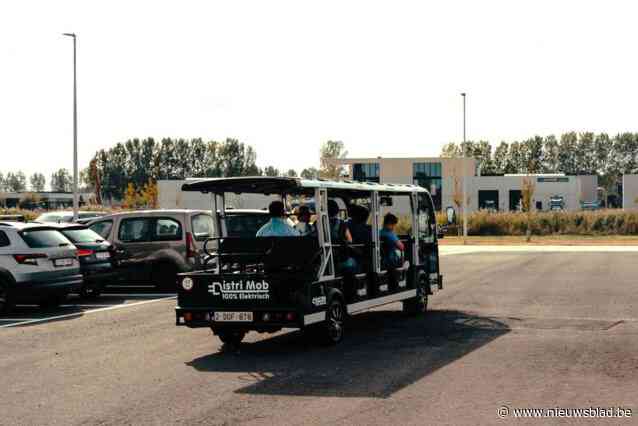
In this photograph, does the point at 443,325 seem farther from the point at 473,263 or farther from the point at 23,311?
the point at 473,263

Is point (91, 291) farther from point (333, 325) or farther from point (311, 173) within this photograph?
point (311, 173)

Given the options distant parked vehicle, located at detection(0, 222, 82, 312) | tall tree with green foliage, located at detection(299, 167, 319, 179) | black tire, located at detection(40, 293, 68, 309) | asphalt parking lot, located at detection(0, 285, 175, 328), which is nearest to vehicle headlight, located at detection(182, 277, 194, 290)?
asphalt parking lot, located at detection(0, 285, 175, 328)

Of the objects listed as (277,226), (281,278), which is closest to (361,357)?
(281,278)

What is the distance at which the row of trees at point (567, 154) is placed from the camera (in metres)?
153

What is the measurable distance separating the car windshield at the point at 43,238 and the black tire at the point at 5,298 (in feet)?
2.63

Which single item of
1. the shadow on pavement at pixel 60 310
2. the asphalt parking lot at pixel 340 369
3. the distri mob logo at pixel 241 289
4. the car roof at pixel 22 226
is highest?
the car roof at pixel 22 226

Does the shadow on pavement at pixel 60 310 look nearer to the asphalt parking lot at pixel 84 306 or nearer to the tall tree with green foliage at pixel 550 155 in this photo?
the asphalt parking lot at pixel 84 306

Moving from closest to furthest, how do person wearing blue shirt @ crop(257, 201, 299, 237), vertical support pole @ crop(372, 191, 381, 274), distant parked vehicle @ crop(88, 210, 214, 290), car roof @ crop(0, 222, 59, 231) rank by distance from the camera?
person wearing blue shirt @ crop(257, 201, 299, 237) < vertical support pole @ crop(372, 191, 381, 274) < car roof @ crop(0, 222, 59, 231) < distant parked vehicle @ crop(88, 210, 214, 290)

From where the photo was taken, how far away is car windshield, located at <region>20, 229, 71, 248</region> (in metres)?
15.9

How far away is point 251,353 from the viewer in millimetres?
11180

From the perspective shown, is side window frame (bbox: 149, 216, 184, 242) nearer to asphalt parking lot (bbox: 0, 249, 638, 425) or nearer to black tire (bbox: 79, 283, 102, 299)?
black tire (bbox: 79, 283, 102, 299)

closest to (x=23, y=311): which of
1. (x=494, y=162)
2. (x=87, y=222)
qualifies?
(x=87, y=222)

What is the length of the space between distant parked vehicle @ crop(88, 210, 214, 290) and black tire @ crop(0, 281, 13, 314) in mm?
3271

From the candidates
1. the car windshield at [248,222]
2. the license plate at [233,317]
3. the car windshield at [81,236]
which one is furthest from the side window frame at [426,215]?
the car windshield at [81,236]
